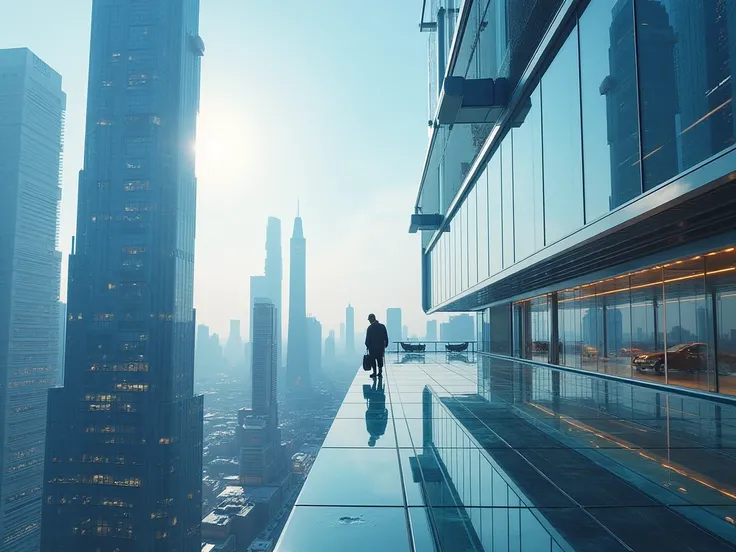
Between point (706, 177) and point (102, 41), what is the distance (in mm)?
117494

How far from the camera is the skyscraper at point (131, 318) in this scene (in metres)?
82.3

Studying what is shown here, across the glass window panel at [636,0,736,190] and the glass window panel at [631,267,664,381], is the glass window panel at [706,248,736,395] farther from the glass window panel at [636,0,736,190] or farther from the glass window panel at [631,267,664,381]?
the glass window panel at [636,0,736,190]

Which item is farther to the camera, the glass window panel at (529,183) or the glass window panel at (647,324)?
the glass window panel at (647,324)

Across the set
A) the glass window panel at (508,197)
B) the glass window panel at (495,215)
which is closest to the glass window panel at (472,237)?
the glass window panel at (495,215)

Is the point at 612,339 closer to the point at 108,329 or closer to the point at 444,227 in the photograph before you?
the point at 444,227

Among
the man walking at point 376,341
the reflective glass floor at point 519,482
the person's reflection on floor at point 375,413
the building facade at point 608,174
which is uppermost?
the building facade at point 608,174

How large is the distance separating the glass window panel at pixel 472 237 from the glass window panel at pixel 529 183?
5596 mm

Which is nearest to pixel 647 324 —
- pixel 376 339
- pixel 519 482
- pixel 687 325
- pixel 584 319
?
pixel 687 325

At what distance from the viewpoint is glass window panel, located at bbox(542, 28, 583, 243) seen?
9.48m

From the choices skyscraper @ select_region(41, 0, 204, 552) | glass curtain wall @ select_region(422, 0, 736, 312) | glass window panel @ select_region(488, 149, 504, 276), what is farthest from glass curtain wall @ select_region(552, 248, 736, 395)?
skyscraper @ select_region(41, 0, 204, 552)

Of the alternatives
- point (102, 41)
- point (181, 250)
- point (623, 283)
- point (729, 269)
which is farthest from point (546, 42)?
point (102, 41)

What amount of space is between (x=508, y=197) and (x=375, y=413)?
28.6 feet

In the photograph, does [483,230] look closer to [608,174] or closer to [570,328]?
[570,328]

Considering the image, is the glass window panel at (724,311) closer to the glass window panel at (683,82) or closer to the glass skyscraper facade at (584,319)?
the glass skyscraper facade at (584,319)
